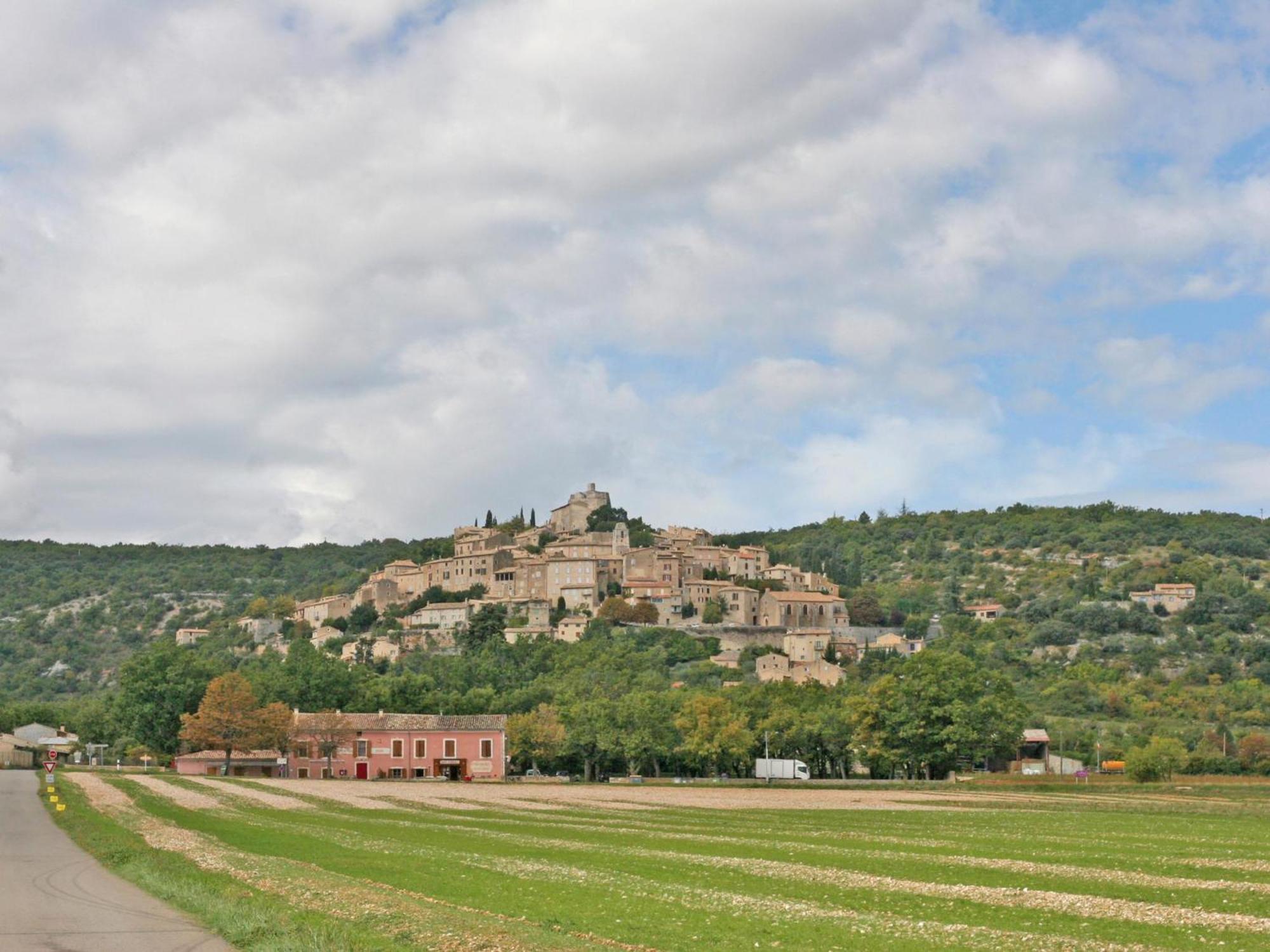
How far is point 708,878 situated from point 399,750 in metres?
89.5

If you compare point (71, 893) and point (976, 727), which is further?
point (976, 727)

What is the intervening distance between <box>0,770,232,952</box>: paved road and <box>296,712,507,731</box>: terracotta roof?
77.7 meters

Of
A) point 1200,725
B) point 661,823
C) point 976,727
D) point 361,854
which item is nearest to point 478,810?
point 661,823

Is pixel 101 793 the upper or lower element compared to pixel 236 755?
lower

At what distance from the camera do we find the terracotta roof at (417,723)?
4537 inches

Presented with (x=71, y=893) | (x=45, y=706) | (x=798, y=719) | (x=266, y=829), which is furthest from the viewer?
(x=45, y=706)

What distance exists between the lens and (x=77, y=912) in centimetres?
2442

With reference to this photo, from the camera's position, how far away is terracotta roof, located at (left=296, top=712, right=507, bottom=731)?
115 meters

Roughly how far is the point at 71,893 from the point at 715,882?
12158 mm

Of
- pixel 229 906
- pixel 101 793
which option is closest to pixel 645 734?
pixel 101 793

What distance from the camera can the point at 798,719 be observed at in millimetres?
109750

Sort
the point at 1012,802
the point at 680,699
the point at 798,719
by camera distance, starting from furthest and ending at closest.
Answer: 1. the point at 680,699
2. the point at 798,719
3. the point at 1012,802

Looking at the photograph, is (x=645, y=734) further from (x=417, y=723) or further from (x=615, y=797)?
(x=615, y=797)

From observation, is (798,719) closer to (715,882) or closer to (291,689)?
(291,689)
